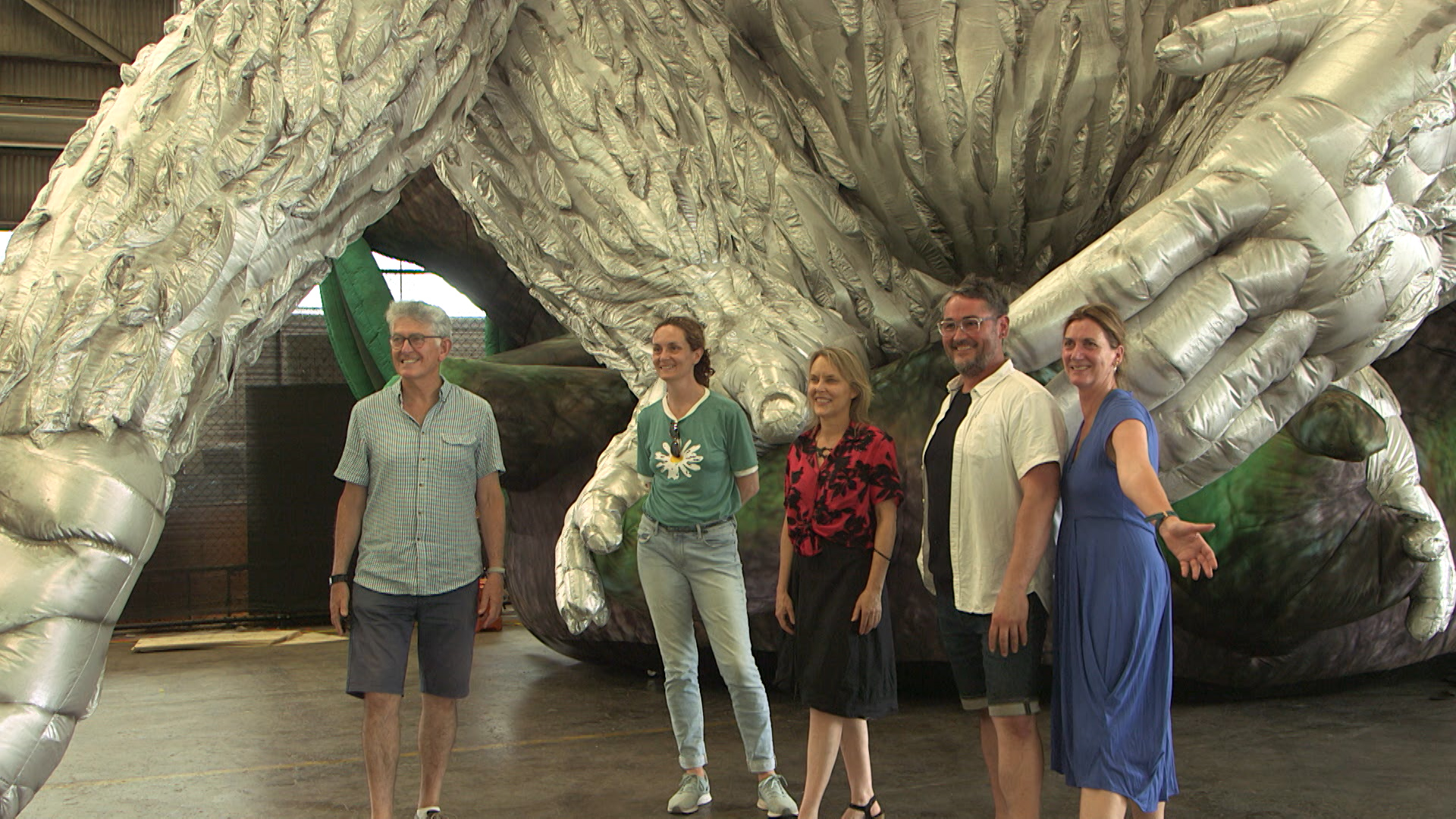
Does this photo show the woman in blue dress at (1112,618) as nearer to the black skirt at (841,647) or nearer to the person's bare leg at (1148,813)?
the person's bare leg at (1148,813)

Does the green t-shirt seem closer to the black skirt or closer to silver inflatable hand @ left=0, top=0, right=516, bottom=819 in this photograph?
the black skirt

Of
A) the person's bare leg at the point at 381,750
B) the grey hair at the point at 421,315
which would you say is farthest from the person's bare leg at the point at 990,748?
the grey hair at the point at 421,315

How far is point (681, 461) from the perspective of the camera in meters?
2.83

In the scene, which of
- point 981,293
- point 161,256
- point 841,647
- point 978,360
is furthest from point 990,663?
point 161,256

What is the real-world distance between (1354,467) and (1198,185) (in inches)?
57.7

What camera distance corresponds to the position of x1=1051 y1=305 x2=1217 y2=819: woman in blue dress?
209 cm

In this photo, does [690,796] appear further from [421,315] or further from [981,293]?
[981,293]

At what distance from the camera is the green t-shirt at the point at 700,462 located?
9.25 feet

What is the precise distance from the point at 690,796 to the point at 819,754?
41 centimetres

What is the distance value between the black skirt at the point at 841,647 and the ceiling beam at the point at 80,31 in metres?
7.65

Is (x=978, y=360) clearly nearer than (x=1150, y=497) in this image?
No

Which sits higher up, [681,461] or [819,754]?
[681,461]

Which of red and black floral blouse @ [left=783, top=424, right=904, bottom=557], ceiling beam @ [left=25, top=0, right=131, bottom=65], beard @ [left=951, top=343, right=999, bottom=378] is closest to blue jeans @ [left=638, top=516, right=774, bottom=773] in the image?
red and black floral blouse @ [left=783, top=424, right=904, bottom=557]

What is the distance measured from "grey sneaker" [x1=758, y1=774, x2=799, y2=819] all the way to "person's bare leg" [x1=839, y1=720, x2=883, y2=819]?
5.5 inches
